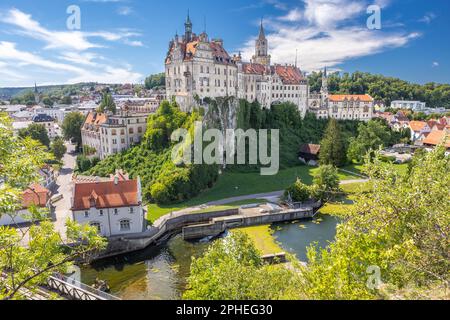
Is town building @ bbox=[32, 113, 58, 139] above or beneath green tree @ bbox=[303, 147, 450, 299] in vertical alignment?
above

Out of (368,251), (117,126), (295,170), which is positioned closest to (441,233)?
(368,251)

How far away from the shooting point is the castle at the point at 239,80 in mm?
52688

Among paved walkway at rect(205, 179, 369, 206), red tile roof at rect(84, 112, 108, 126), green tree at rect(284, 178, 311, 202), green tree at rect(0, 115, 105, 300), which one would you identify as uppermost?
red tile roof at rect(84, 112, 108, 126)

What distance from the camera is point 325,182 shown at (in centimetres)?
4050

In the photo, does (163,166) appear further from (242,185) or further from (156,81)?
(156,81)

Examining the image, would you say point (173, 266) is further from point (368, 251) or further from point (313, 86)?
point (313, 86)

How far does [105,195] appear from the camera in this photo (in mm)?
29422

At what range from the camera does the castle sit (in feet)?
173

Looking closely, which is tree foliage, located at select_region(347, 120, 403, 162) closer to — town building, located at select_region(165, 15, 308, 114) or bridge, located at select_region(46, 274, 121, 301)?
town building, located at select_region(165, 15, 308, 114)

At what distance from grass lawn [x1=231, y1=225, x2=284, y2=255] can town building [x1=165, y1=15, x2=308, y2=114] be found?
26641 mm

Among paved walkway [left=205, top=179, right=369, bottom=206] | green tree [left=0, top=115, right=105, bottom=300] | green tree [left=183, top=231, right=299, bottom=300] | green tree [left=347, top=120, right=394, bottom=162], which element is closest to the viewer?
green tree [left=0, top=115, right=105, bottom=300]

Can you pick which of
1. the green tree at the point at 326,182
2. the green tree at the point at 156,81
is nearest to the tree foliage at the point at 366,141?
the green tree at the point at 326,182

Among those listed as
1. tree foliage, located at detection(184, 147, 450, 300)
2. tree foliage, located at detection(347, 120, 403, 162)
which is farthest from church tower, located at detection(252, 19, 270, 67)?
tree foliage, located at detection(184, 147, 450, 300)
